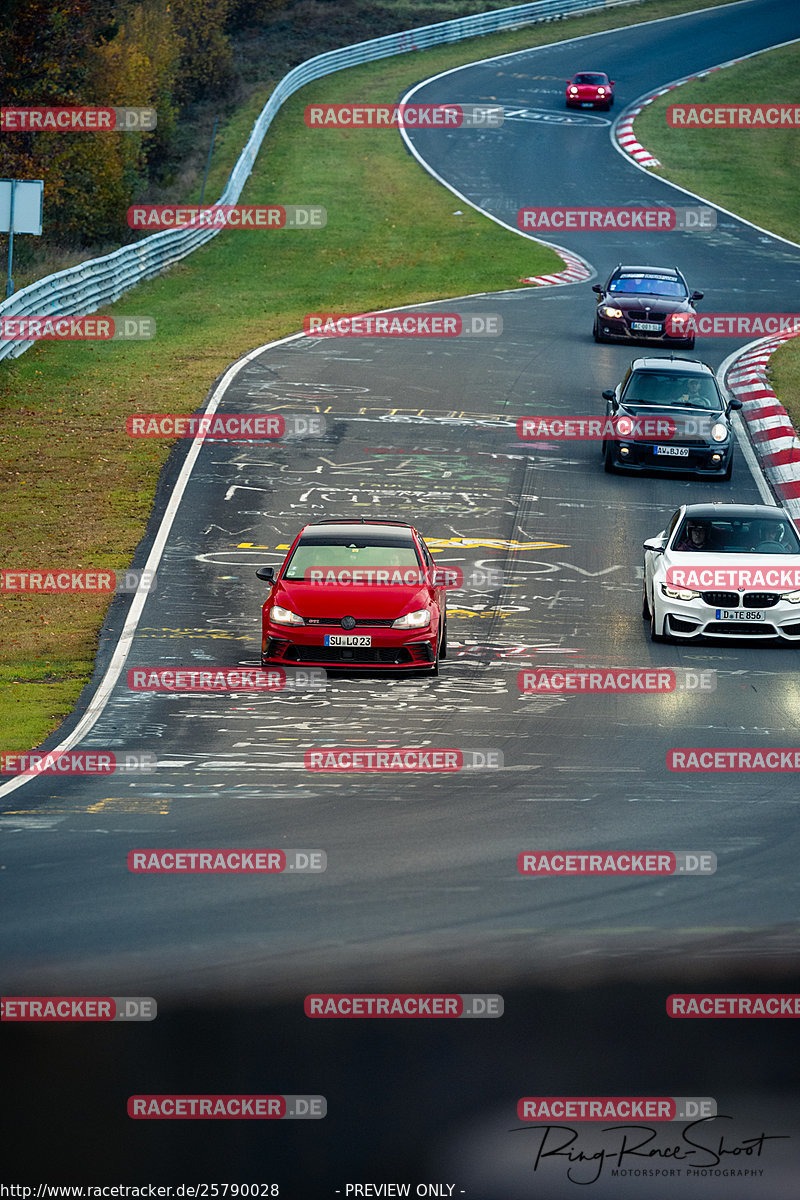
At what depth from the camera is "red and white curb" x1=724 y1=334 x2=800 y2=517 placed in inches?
1027


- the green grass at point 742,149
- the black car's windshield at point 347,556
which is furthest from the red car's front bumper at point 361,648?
the green grass at point 742,149

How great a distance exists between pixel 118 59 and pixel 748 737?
156ft

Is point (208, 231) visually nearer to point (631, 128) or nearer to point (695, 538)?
point (631, 128)

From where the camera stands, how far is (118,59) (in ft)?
182

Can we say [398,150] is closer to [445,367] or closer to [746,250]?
[746,250]

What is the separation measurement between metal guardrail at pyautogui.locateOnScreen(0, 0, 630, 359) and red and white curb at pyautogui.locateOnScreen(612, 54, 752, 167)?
1326cm

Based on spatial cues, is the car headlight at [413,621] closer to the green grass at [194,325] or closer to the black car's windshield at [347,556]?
the black car's windshield at [347,556]

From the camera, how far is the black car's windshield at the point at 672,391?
86.6ft

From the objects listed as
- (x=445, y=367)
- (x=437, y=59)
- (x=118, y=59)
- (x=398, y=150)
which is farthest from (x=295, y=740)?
(x=437, y=59)

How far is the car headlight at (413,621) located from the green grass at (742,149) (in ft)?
128

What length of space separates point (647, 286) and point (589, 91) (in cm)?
3644

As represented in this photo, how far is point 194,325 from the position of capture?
38.5 metres

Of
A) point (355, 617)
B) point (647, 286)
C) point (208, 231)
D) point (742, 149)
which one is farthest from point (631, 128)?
point (355, 617)

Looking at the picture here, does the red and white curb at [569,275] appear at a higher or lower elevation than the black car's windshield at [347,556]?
lower
